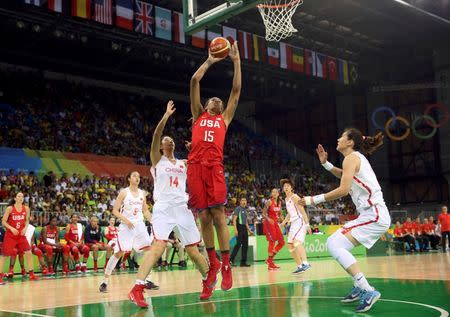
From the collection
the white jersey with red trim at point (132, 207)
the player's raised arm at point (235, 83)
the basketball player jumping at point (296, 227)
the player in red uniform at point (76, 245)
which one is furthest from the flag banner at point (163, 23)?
the player's raised arm at point (235, 83)

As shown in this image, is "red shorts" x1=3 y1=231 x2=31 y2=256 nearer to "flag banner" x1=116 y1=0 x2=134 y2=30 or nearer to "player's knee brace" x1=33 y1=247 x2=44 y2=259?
"player's knee brace" x1=33 y1=247 x2=44 y2=259

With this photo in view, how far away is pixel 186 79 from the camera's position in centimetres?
3456

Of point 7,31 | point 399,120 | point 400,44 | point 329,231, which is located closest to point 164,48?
point 7,31

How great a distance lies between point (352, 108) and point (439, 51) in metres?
7.06

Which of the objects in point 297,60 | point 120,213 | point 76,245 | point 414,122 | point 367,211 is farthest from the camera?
point 414,122

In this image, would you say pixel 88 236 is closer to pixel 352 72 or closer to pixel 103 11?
pixel 103 11

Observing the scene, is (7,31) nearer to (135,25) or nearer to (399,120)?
(135,25)

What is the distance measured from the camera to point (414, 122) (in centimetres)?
3519

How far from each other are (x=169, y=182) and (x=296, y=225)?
22.4 ft

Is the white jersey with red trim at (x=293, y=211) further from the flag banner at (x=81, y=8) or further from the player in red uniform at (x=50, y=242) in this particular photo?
the flag banner at (x=81, y=8)

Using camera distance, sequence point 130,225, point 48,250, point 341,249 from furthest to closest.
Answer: point 48,250 < point 130,225 < point 341,249

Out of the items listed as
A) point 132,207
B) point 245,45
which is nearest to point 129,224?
point 132,207

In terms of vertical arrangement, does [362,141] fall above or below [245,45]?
below

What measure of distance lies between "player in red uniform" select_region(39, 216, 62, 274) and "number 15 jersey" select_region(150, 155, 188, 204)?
9.13 m
